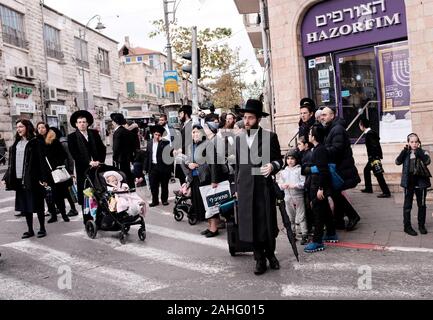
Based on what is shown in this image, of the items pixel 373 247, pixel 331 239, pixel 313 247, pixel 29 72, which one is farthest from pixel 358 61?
pixel 29 72

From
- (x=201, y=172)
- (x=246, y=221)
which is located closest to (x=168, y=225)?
(x=201, y=172)

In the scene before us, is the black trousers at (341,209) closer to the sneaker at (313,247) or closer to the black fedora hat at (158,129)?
the sneaker at (313,247)

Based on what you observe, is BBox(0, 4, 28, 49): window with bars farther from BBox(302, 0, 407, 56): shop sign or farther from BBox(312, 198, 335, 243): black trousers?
BBox(312, 198, 335, 243): black trousers

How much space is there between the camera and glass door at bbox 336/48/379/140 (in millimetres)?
11766

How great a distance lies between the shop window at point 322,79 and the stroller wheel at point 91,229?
23.8 feet

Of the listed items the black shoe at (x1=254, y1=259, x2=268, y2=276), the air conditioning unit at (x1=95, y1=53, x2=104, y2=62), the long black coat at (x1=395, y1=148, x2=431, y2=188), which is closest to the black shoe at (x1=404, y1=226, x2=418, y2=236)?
the long black coat at (x1=395, y1=148, x2=431, y2=188)

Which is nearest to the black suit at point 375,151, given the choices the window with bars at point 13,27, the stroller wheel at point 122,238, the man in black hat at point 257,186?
the man in black hat at point 257,186

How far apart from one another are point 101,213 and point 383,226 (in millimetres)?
4430

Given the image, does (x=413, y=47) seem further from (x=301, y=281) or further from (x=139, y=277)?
(x=139, y=277)

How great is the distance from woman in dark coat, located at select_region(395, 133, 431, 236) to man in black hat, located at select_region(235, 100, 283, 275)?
2318 millimetres

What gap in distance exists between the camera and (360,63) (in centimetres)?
1193

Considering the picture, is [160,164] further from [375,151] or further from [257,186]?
[257,186]

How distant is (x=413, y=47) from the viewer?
10266 millimetres
